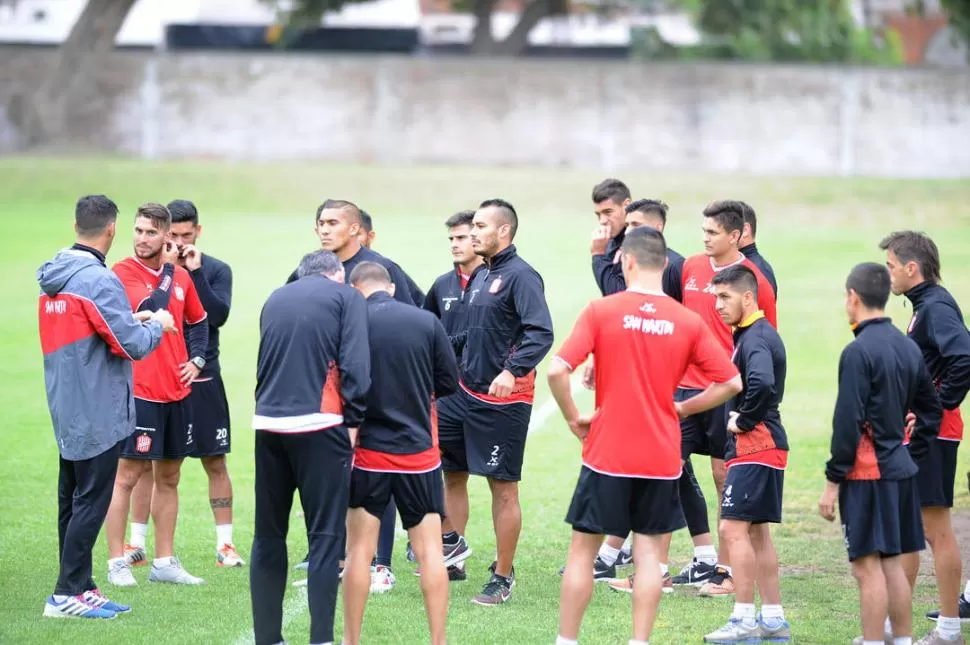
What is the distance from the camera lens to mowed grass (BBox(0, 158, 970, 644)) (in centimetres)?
803

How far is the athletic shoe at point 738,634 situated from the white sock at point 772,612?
0.15m

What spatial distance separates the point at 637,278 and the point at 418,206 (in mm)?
26910

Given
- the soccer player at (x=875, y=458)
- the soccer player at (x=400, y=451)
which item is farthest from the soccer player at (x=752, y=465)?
the soccer player at (x=400, y=451)

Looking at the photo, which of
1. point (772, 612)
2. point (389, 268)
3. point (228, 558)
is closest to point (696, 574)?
point (772, 612)

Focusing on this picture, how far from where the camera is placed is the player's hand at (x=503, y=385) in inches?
332

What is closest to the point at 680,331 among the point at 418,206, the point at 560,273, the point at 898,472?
the point at 898,472

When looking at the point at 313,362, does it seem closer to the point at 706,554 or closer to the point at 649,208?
the point at 649,208

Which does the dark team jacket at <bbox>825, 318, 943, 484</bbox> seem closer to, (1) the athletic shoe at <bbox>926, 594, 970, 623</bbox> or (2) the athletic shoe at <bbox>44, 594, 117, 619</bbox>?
(1) the athletic shoe at <bbox>926, 594, 970, 623</bbox>

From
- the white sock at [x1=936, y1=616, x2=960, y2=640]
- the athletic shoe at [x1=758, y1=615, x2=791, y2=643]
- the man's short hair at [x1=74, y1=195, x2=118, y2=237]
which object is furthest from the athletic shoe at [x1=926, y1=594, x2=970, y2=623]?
the man's short hair at [x1=74, y1=195, x2=118, y2=237]

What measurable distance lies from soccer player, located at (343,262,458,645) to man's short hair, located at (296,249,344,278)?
0.30m

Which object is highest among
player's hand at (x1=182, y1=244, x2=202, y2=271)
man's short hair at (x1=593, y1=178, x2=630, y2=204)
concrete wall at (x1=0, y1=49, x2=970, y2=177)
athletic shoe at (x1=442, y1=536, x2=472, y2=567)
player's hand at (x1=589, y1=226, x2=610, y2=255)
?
concrete wall at (x1=0, y1=49, x2=970, y2=177)

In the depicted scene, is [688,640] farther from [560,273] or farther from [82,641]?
[560,273]

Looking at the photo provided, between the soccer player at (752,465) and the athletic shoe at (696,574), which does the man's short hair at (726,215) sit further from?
the athletic shoe at (696,574)

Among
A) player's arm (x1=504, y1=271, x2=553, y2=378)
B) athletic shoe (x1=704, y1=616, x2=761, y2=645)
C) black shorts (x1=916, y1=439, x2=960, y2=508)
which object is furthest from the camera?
player's arm (x1=504, y1=271, x2=553, y2=378)
